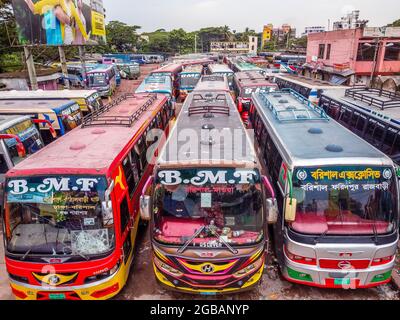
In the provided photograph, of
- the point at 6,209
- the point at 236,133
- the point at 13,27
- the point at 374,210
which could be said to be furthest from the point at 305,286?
the point at 13,27

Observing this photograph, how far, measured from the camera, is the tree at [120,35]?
61688 millimetres

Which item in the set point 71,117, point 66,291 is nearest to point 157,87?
point 71,117

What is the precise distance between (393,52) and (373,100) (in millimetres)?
21519

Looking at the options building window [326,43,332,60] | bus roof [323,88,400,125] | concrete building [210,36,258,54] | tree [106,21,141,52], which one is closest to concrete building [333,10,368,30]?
building window [326,43,332,60]

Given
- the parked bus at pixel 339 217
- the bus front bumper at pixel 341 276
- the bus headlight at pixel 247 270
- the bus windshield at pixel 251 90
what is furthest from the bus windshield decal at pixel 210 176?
the bus windshield at pixel 251 90

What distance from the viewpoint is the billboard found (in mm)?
16953

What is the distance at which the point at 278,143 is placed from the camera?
20.7ft

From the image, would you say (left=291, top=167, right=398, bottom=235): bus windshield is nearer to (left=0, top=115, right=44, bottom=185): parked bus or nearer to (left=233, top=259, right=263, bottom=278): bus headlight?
(left=233, top=259, right=263, bottom=278): bus headlight

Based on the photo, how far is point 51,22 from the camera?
58.4ft

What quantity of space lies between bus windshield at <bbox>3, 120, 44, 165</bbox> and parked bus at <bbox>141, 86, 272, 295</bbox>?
5.06 m

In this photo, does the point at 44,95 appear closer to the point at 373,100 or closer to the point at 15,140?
the point at 15,140

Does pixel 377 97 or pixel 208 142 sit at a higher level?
pixel 377 97

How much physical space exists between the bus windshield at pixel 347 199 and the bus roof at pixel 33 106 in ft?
28.6
